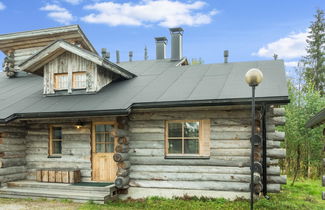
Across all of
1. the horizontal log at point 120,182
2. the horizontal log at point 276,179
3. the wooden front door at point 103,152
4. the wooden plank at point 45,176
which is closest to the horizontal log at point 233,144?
the horizontal log at point 276,179

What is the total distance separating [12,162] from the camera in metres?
11.1

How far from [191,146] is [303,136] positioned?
829 cm

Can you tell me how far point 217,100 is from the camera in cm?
875

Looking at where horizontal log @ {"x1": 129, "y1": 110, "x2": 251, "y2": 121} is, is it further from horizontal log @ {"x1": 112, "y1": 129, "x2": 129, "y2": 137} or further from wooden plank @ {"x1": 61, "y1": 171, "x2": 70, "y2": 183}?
wooden plank @ {"x1": 61, "y1": 171, "x2": 70, "y2": 183}

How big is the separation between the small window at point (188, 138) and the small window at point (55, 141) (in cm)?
427

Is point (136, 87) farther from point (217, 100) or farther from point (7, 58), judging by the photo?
point (7, 58)

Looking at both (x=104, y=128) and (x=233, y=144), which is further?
(x=104, y=128)

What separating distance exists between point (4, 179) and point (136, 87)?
5.57 meters

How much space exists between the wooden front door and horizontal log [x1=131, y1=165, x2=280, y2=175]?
1082mm

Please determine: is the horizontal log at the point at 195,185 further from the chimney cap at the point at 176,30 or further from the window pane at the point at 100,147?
the chimney cap at the point at 176,30

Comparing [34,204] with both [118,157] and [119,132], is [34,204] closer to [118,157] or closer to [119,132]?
[118,157]

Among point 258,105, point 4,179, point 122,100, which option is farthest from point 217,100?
point 4,179

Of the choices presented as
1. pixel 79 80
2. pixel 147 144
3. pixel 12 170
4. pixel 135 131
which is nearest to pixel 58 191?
pixel 12 170

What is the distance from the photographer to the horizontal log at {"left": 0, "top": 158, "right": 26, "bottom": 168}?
10.8 meters
